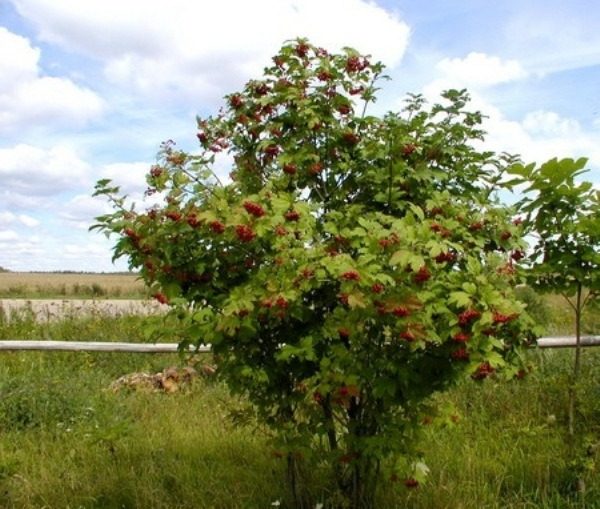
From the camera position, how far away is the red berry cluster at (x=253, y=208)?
10.9 feet

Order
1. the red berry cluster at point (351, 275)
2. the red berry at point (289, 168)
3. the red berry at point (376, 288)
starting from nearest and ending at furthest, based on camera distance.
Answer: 1. the red berry cluster at point (351, 275)
2. the red berry at point (376, 288)
3. the red berry at point (289, 168)

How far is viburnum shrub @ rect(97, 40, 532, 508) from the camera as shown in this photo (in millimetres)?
3326

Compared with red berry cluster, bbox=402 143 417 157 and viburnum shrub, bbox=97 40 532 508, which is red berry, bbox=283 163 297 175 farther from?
red berry cluster, bbox=402 143 417 157

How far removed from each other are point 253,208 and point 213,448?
2.87 m

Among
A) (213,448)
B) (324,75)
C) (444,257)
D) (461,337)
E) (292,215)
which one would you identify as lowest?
(213,448)

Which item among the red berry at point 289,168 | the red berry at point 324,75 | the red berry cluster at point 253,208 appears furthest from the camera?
the red berry at point 324,75

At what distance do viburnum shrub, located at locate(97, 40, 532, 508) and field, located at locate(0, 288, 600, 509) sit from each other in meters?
0.47

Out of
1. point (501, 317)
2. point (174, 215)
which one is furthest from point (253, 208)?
point (501, 317)

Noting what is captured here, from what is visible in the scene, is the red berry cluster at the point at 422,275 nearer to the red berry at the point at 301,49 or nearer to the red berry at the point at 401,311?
the red berry at the point at 401,311

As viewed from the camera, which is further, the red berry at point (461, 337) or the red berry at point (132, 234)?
the red berry at point (132, 234)

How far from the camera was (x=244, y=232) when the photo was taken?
328cm

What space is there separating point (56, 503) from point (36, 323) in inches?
277

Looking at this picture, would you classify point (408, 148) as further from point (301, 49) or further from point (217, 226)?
point (217, 226)

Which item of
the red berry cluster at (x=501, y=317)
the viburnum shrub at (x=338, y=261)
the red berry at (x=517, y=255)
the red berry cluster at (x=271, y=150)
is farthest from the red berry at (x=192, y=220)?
the red berry at (x=517, y=255)
